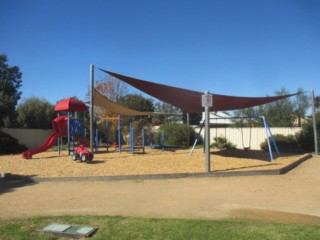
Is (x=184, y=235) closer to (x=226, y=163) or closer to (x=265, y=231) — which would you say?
(x=265, y=231)

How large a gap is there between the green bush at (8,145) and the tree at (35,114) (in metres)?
8.51

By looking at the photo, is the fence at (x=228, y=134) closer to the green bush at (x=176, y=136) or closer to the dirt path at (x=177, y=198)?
the green bush at (x=176, y=136)

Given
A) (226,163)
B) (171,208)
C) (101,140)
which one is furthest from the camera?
(101,140)

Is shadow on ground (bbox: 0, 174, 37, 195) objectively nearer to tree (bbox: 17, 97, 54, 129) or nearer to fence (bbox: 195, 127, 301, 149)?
fence (bbox: 195, 127, 301, 149)

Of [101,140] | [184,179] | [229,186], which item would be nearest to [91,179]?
[184,179]

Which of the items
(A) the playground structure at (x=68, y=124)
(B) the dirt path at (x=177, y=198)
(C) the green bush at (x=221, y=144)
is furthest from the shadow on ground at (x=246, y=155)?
(A) the playground structure at (x=68, y=124)

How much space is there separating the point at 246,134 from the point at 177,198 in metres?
21.6

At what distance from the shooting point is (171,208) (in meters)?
6.58

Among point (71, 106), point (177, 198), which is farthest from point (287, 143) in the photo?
point (177, 198)

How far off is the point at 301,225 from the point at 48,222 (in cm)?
387

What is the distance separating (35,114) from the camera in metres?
32.1

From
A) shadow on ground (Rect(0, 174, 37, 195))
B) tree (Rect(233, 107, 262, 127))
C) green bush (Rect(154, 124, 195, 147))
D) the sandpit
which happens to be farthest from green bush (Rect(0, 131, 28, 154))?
tree (Rect(233, 107, 262, 127))

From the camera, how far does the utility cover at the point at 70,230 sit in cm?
469

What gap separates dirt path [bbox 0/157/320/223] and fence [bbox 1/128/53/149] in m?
16.5
